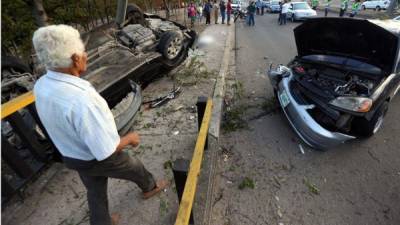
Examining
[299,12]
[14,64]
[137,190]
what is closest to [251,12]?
[299,12]

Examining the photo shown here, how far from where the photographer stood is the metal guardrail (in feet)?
8.94

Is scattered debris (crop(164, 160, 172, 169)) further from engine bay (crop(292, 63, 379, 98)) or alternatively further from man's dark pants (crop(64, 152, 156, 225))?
engine bay (crop(292, 63, 379, 98))

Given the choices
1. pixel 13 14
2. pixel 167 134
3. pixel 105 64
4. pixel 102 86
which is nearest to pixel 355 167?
pixel 167 134

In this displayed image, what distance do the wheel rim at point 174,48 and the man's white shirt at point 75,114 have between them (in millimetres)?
4756

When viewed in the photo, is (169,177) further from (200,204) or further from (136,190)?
(200,204)

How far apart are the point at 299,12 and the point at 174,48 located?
15075mm

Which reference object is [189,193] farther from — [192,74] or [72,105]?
[192,74]

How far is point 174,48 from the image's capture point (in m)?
6.65

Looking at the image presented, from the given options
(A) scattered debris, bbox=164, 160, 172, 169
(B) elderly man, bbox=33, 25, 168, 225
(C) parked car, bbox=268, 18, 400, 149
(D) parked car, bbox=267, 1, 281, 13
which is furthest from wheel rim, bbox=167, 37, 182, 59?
(D) parked car, bbox=267, 1, 281, 13

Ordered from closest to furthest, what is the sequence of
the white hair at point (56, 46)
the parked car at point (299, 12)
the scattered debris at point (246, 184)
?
the white hair at point (56, 46), the scattered debris at point (246, 184), the parked car at point (299, 12)

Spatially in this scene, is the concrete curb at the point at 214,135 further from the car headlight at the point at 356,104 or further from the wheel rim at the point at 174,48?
the car headlight at the point at 356,104

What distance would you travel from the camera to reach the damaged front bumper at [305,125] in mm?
3273

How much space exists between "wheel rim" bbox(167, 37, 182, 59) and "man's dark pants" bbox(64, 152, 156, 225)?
4433 mm

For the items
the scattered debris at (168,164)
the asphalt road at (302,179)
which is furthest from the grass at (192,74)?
the scattered debris at (168,164)
